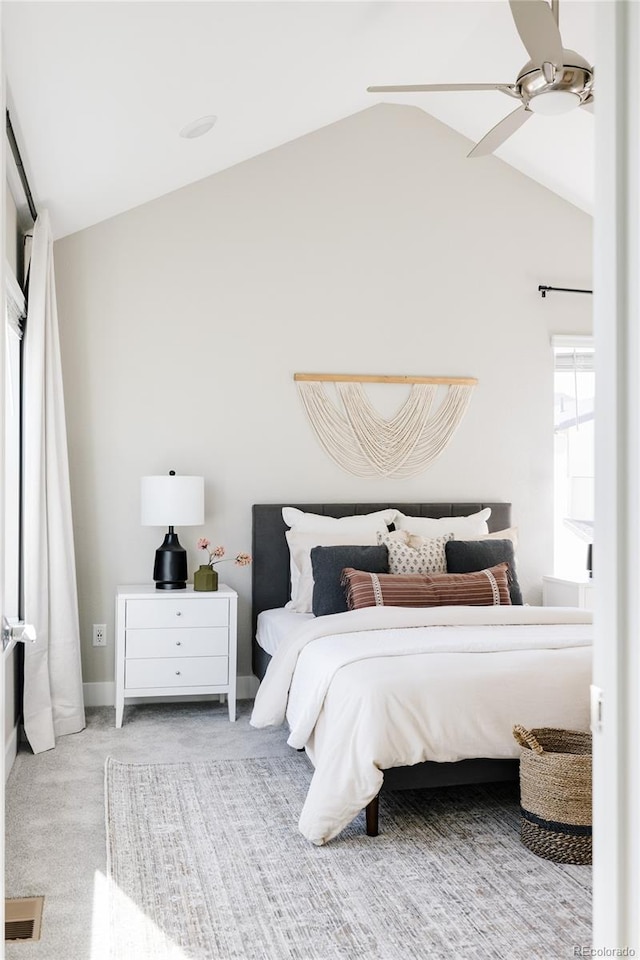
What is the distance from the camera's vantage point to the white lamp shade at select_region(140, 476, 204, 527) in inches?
175

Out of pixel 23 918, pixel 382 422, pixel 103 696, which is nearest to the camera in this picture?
pixel 23 918

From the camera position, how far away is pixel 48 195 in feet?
13.3

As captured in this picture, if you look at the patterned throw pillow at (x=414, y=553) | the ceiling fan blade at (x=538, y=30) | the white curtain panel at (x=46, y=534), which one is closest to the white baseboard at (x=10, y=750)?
the white curtain panel at (x=46, y=534)

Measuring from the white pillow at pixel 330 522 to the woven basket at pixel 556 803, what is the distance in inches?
78.2

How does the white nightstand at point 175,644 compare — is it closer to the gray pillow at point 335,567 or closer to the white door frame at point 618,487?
the gray pillow at point 335,567

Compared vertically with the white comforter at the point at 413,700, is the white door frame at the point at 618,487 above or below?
above

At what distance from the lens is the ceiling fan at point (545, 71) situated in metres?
2.55

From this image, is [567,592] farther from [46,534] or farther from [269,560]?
[46,534]

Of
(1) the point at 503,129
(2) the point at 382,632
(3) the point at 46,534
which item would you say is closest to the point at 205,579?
(3) the point at 46,534

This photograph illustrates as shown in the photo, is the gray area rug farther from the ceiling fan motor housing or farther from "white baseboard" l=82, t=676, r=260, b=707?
the ceiling fan motor housing

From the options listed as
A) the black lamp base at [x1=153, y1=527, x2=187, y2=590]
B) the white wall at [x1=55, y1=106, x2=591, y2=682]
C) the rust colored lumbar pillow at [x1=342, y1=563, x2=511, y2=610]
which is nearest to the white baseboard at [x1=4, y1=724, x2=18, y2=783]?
the white wall at [x1=55, y1=106, x2=591, y2=682]

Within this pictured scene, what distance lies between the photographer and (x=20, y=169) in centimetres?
364

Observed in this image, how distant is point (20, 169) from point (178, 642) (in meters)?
2.34

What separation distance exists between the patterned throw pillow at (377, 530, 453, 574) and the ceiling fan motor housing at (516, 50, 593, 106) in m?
2.35
